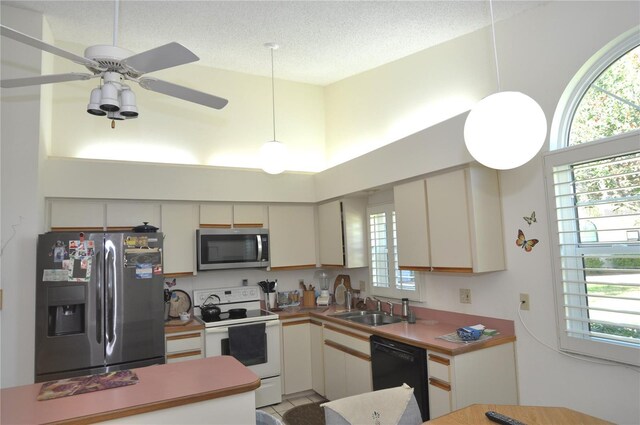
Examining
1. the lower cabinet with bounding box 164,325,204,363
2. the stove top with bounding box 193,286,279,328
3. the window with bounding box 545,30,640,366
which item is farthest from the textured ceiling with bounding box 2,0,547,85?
the lower cabinet with bounding box 164,325,204,363

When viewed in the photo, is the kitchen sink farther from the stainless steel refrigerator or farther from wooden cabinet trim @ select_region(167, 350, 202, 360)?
the stainless steel refrigerator

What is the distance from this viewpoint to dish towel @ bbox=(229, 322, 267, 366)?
12.3 feet

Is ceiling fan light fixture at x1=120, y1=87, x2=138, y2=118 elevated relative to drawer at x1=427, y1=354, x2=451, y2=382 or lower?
elevated

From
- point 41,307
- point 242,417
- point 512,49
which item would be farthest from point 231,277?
point 512,49

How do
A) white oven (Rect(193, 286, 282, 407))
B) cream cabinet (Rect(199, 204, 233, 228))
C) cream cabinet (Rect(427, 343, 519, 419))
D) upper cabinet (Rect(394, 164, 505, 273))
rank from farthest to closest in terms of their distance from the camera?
cream cabinet (Rect(199, 204, 233, 228))
white oven (Rect(193, 286, 282, 407))
upper cabinet (Rect(394, 164, 505, 273))
cream cabinet (Rect(427, 343, 519, 419))

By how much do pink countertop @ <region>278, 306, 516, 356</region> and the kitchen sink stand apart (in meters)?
0.19

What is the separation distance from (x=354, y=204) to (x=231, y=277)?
1.60 m

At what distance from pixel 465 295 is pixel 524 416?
4.88ft

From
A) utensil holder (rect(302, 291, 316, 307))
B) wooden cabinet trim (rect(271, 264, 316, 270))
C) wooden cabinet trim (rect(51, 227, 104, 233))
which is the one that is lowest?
utensil holder (rect(302, 291, 316, 307))

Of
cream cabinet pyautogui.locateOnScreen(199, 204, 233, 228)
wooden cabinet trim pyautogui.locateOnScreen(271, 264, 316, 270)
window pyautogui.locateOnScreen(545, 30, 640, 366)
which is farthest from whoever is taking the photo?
wooden cabinet trim pyautogui.locateOnScreen(271, 264, 316, 270)

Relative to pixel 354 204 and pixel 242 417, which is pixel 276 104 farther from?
pixel 242 417

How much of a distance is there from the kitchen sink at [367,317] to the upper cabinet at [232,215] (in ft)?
4.43

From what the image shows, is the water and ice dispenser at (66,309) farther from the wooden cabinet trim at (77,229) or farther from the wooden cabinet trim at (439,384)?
the wooden cabinet trim at (439,384)

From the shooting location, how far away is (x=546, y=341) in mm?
2570
